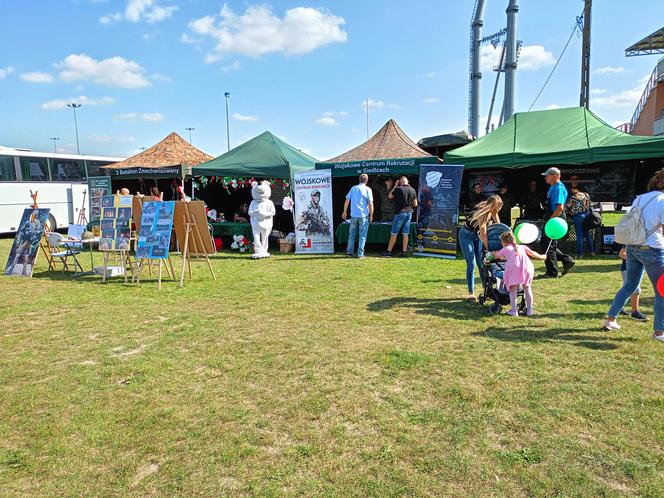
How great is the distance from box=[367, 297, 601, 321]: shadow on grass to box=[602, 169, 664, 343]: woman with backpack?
94 centimetres

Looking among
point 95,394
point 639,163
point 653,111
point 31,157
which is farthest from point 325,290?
point 653,111

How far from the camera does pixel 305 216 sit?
36.6ft

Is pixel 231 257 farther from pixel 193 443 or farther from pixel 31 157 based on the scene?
pixel 31 157

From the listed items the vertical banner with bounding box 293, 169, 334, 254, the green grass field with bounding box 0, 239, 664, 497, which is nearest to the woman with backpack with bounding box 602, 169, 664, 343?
the green grass field with bounding box 0, 239, 664, 497

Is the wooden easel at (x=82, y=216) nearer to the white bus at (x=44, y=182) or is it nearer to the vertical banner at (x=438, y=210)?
the white bus at (x=44, y=182)

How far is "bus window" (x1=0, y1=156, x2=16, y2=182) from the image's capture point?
1592 centimetres

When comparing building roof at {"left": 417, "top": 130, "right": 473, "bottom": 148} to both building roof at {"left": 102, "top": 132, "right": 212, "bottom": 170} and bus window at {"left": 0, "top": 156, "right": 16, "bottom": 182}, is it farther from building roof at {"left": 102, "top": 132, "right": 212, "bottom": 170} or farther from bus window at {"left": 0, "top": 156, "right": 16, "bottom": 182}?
bus window at {"left": 0, "top": 156, "right": 16, "bottom": 182}

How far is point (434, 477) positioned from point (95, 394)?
8.40 feet

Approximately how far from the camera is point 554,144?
9.99m

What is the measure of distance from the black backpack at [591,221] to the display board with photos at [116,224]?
8.94 m

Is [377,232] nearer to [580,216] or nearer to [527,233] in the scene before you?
[580,216]

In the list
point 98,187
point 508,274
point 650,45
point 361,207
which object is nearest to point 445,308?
point 508,274

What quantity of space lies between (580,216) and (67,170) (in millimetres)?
18520

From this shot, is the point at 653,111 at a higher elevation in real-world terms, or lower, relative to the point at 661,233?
higher
